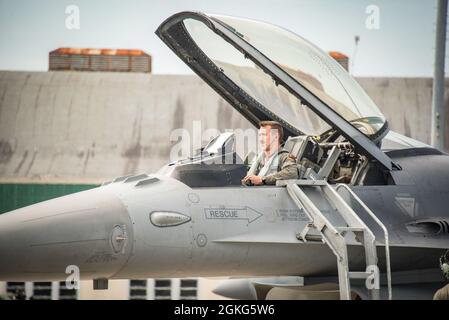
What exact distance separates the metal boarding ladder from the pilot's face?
833 mm

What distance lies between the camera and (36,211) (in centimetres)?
788

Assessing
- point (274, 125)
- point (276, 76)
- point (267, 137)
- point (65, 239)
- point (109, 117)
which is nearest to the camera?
point (65, 239)

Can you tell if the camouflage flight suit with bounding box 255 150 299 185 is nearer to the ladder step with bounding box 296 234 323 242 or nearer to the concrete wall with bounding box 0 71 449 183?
the ladder step with bounding box 296 234 323 242

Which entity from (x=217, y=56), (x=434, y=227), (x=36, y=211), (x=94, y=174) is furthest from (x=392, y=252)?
(x=94, y=174)

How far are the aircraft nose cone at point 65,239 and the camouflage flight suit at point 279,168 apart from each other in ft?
5.99

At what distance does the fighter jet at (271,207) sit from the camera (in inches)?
311

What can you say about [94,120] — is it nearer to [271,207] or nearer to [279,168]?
[279,168]

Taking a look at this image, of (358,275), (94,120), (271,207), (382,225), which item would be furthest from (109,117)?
(358,275)

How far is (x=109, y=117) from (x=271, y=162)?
16870mm

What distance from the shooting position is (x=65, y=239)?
7715 millimetres

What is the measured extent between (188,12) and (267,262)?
9.01 feet

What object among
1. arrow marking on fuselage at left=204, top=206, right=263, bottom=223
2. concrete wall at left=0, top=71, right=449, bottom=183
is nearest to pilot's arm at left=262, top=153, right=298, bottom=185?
arrow marking on fuselage at left=204, top=206, right=263, bottom=223

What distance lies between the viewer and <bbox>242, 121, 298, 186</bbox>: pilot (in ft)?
30.0

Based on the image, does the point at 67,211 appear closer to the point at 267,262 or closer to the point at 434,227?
the point at 267,262
